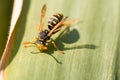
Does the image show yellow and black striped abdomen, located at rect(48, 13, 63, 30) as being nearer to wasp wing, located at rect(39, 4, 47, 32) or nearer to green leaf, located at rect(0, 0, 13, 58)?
wasp wing, located at rect(39, 4, 47, 32)

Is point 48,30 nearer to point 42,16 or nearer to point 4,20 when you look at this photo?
point 42,16

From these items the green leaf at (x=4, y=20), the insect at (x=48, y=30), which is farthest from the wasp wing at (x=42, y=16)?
the green leaf at (x=4, y=20)

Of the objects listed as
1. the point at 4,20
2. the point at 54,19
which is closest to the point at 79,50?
the point at 54,19

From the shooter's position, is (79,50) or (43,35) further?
(43,35)

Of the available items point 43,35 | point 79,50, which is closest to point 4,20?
point 43,35

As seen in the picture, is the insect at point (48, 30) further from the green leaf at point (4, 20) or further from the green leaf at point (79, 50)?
the green leaf at point (4, 20)

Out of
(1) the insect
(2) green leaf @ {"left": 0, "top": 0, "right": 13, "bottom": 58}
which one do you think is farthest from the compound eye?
(2) green leaf @ {"left": 0, "top": 0, "right": 13, "bottom": 58}

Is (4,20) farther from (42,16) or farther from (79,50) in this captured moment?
(79,50)
